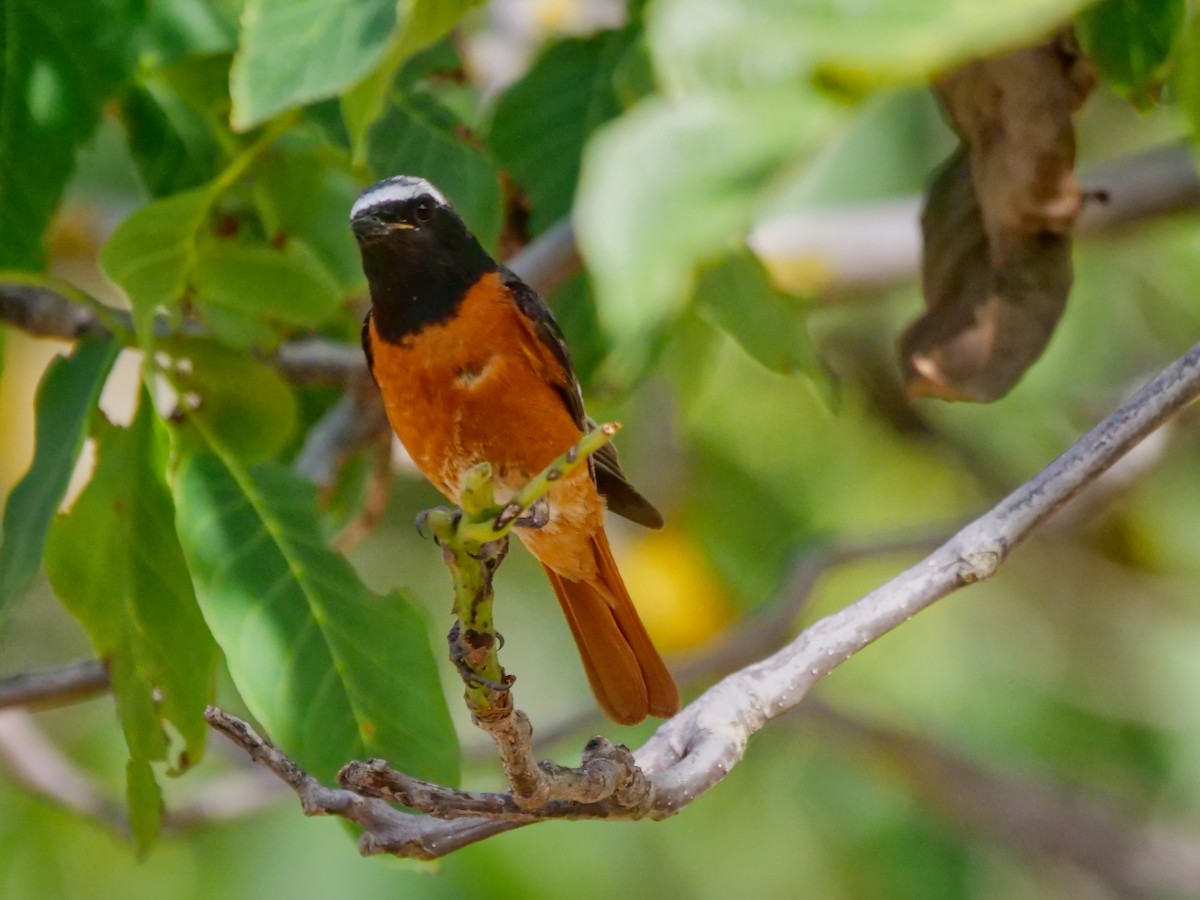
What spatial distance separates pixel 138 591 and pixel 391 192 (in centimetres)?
105

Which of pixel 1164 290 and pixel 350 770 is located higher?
pixel 350 770

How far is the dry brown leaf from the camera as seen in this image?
335 cm

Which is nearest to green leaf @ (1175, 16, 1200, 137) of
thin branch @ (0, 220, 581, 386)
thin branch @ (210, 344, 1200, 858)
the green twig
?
thin branch @ (210, 344, 1200, 858)

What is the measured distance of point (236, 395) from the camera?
348 cm

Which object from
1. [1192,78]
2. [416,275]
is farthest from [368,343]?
[1192,78]

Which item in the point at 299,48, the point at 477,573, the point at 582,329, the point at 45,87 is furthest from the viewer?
the point at 582,329

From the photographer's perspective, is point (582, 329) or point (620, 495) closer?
point (620, 495)

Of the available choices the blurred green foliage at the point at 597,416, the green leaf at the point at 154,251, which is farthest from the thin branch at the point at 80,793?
the green leaf at the point at 154,251

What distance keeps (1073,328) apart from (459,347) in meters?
4.52

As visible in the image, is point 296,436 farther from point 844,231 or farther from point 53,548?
point 844,231

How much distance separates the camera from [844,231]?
5727 millimetres

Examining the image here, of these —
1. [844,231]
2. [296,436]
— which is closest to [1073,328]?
[844,231]

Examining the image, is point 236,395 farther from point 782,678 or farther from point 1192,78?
point 1192,78

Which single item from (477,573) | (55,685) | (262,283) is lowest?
(55,685)
